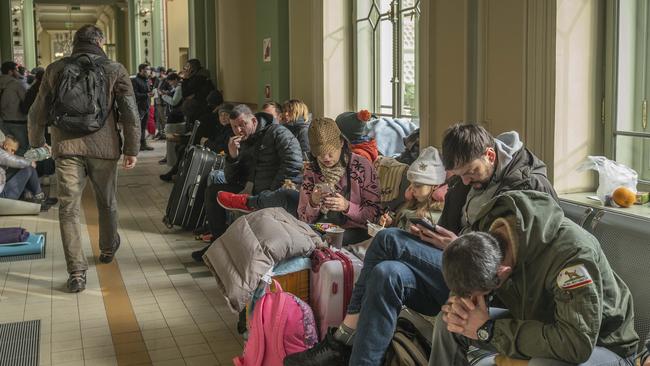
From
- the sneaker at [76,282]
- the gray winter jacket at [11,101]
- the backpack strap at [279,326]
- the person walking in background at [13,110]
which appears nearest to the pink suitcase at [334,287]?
the backpack strap at [279,326]

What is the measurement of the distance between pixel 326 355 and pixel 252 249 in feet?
2.54

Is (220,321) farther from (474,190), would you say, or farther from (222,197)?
(474,190)

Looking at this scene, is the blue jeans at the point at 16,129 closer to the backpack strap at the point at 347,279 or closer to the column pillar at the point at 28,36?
the backpack strap at the point at 347,279

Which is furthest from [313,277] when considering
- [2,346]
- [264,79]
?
[264,79]

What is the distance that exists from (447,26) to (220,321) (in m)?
2.12

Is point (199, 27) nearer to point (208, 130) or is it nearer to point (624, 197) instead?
point (208, 130)

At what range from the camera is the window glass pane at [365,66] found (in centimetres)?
675

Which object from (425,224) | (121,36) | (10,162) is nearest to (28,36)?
(121,36)

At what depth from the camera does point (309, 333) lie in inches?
135

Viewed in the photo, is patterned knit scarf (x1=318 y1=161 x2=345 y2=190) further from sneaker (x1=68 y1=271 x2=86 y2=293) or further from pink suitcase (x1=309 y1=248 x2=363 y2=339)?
sneaker (x1=68 y1=271 x2=86 y2=293)

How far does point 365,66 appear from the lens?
6.84 metres

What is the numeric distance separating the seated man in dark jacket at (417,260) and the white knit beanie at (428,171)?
0.42 m

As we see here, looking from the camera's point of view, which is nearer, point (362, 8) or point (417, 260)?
point (417, 260)

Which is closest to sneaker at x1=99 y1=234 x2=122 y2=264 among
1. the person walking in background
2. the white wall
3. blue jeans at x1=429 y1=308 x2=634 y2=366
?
the white wall
